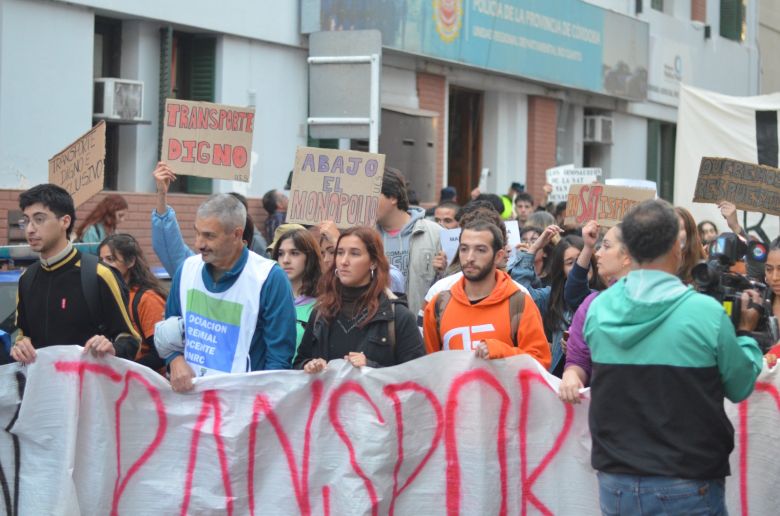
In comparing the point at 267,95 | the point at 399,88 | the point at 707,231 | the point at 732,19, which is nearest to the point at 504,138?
the point at 399,88

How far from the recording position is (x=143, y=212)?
1240 cm

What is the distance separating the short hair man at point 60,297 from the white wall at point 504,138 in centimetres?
1378

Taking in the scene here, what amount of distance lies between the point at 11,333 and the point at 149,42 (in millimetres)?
6477

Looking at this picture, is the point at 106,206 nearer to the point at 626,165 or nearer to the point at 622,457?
the point at 622,457

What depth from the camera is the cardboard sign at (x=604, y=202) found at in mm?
8469

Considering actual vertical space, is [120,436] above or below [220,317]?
below

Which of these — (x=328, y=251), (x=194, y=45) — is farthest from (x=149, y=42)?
(x=328, y=251)

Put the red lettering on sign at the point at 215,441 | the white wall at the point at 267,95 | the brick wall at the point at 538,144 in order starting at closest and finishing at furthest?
the red lettering on sign at the point at 215,441
the white wall at the point at 267,95
the brick wall at the point at 538,144

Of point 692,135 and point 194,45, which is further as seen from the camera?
point 692,135

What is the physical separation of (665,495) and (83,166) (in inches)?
187

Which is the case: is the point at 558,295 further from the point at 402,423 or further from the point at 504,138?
the point at 504,138

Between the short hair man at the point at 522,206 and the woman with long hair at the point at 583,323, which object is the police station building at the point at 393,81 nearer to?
the short hair man at the point at 522,206

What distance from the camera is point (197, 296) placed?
5.72m

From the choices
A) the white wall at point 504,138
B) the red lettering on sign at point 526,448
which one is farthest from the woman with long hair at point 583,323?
the white wall at point 504,138
